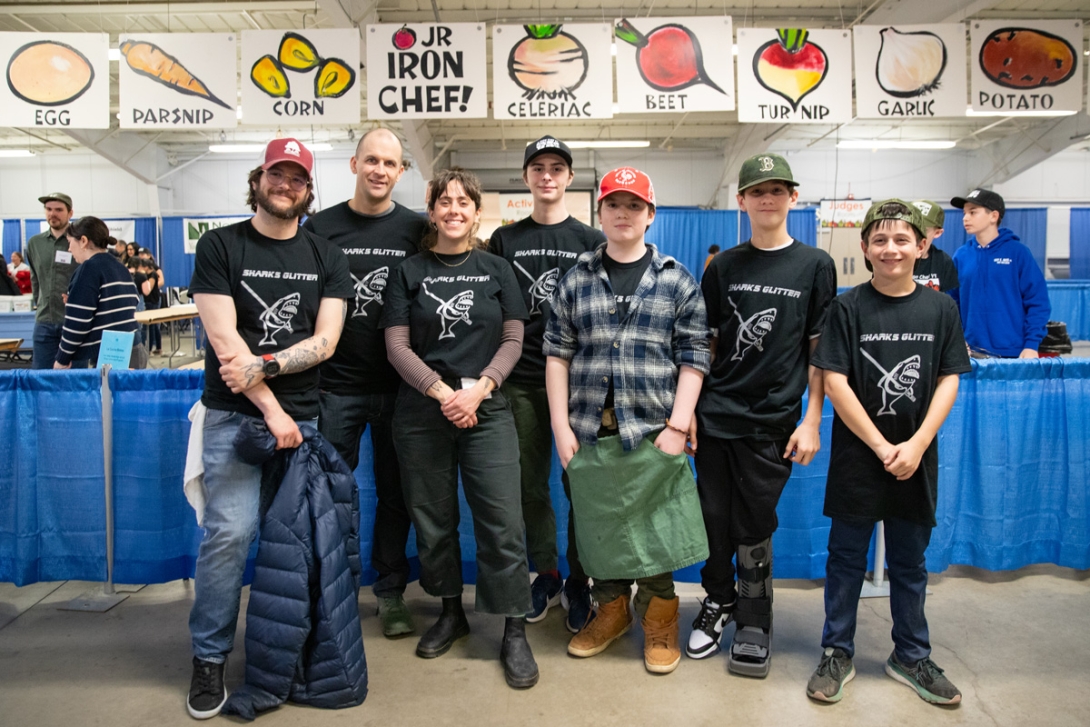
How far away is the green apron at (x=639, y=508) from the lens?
222 cm

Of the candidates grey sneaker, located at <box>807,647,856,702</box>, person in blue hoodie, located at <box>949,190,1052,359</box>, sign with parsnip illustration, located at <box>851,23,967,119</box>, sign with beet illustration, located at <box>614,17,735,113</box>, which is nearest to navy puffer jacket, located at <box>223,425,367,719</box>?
grey sneaker, located at <box>807,647,856,702</box>

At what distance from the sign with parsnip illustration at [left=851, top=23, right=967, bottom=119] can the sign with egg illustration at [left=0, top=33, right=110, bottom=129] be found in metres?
6.65

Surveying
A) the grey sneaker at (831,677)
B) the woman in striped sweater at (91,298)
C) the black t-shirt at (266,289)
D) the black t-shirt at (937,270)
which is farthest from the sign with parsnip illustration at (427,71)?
the grey sneaker at (831,677)

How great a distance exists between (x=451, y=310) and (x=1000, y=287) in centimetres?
337

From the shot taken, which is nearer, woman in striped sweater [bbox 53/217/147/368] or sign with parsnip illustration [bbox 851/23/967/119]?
woman in striped sweater [bbox 53/217/147/368]

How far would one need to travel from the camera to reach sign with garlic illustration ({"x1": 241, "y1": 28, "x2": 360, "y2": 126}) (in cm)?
607

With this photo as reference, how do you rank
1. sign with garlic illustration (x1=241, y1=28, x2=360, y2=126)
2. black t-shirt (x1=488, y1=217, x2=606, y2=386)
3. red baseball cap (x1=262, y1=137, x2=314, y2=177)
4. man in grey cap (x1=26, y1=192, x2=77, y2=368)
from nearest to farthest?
1. red baseball cap (x1=262, y1=137, x2=314, y2=177)
2. black t-shirt (x1=488, y1=217, x2=606, y2=386)
3. man in grey cap (x1=26, y1=192, x2=77, y2=368)
4. sign with garlic illustration (x1=241, y1=28, x2=360, y2=126)

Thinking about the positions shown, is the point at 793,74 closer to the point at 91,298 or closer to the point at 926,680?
the point at 926,680

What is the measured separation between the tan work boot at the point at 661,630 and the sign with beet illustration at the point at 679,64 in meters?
4.83

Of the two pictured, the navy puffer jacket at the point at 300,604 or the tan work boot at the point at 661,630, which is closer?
the navy puffer jacket at the point at 300,604

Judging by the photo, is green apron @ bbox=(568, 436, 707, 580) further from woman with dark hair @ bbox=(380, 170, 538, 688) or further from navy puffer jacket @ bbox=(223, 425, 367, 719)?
navy puffer jacket @ bbox=(223, 425, 367, 719)

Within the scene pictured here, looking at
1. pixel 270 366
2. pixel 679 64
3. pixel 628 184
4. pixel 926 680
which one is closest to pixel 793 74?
pixel 679 64

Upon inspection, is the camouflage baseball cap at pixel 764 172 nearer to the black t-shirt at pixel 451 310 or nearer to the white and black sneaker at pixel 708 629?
the black t-shirt at pixel 451 310

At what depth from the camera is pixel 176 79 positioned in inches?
242
